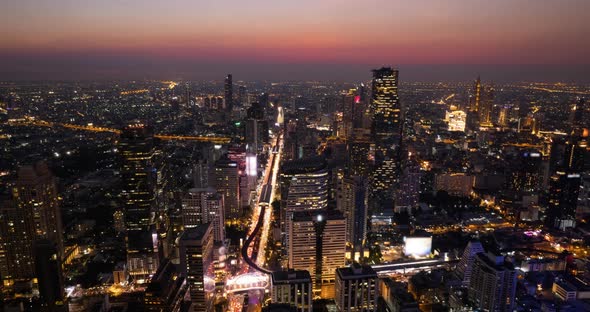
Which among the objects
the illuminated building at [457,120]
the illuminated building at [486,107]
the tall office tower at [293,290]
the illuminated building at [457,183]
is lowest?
the illuminated building at [457,183]

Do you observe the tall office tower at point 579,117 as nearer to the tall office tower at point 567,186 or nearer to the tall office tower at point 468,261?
the tall office tower at point 567,186

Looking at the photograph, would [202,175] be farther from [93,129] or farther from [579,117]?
[579,117]

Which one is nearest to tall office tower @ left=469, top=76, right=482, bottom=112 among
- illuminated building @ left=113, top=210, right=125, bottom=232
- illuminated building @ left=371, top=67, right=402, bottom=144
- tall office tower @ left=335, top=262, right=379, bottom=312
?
illuminated building @ left=371, top=67, right=402, bottom=144

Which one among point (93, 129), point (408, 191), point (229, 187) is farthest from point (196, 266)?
point (93, 129)

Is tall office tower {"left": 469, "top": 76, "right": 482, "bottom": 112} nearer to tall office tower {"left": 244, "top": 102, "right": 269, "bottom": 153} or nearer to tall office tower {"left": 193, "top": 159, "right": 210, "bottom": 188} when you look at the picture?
tall office tower {"left": 244, "top": 102, "right": 269, "bottom": 153}

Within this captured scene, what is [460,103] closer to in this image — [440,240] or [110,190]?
[440,240]

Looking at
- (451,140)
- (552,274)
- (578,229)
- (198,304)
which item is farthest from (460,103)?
(198,304)

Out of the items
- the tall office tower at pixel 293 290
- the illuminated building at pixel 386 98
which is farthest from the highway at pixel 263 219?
the illuminated building at pixel 386 98

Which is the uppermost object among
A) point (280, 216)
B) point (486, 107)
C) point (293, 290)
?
point (486, 107)
